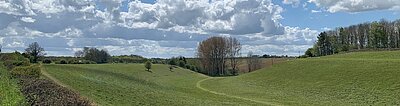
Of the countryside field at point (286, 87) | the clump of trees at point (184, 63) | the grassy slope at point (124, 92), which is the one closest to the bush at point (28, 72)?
the grassy slope at point (124, 92)

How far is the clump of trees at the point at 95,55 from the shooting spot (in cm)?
14502

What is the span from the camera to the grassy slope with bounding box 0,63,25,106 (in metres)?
19.3

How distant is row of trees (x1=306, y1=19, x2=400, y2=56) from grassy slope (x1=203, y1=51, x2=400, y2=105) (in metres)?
49.4

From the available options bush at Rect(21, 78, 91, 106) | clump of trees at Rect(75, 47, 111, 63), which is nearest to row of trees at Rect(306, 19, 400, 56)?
clump of trees at Rect(75, 47, 111, 63)

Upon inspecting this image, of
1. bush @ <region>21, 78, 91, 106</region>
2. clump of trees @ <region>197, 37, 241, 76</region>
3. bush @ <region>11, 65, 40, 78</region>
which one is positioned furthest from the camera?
clump of trees @ <region>197, 37, 241, 76</region>

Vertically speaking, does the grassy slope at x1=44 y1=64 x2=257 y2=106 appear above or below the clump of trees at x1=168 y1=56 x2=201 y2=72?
below

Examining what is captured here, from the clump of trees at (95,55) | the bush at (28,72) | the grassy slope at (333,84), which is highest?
the clump of trees at (95,55)

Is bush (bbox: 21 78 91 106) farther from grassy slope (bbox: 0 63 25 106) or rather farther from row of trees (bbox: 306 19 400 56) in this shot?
row of trees (bbox: 306 19 400 56)

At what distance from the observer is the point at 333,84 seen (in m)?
50.9

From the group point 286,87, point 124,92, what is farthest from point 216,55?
point 124,92

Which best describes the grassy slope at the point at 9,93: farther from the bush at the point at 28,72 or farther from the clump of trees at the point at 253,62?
the clump of trees at the point at 253,62

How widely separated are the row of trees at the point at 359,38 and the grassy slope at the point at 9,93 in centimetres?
10356

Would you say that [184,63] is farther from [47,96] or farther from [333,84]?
[47,96]

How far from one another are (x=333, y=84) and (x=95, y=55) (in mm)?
107579
